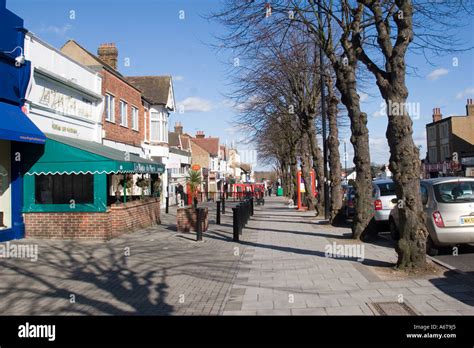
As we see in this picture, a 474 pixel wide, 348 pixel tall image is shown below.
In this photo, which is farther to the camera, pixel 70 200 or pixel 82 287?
pixel 70 200

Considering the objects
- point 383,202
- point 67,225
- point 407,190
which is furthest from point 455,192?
point 67,225

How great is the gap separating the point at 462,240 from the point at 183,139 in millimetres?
50554

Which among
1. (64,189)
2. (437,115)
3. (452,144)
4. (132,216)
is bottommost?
(132,216)

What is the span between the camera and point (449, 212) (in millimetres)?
9680

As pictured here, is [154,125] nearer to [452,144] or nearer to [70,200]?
[70,200]

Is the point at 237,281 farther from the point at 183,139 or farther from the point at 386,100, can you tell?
the point at 183,139

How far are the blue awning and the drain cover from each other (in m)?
9.05

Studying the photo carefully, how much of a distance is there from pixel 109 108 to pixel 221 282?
1438 cm

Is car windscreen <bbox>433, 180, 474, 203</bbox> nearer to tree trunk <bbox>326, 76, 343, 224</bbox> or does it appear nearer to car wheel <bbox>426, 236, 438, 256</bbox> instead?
car wheel <bbox>426, 236, 438, 256</bbox>

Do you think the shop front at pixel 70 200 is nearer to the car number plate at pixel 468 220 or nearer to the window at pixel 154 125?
the car number plate at pixel 468 220

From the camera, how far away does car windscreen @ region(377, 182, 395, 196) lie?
14.6m

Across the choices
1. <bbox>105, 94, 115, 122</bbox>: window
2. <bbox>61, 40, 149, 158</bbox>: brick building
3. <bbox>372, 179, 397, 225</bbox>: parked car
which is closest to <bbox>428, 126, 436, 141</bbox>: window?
<bbox>61, 40, 149, 158</bbox>: brick building

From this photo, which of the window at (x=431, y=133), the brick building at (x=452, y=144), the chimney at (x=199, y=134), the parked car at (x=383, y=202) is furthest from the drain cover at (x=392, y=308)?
the chimney at (x=199, y=134)

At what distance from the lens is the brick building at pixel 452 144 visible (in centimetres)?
5056
